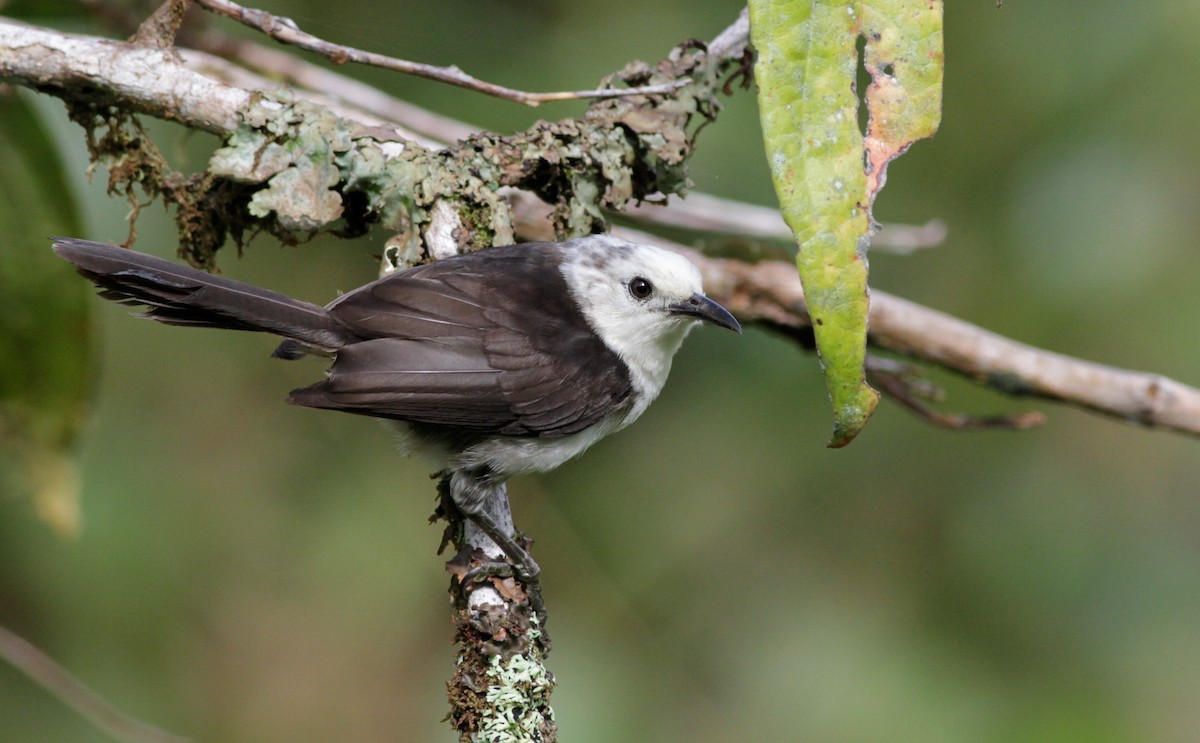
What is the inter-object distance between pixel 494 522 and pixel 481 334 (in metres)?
0.53

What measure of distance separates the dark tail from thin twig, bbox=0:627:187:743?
104cm

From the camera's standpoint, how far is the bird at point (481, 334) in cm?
264

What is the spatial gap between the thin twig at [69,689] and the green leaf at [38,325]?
39cm

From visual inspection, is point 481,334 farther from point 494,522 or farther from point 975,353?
point 975,353

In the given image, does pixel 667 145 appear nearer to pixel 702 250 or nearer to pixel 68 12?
pixel 702 250

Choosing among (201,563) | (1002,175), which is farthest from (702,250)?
(201,563)

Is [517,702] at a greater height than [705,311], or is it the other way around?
[705,311]

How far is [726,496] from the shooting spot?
14.7ft

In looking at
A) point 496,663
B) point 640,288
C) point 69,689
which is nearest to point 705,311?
point 640,288

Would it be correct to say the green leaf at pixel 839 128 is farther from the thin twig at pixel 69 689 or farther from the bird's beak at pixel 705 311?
the thin twig at pixel 69 689

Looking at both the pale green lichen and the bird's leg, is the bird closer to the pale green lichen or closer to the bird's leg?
the bird's leg

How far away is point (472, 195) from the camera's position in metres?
2.83

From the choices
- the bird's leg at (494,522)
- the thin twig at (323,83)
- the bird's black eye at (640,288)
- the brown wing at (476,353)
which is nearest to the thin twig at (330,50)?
the brown wing at (476,353)

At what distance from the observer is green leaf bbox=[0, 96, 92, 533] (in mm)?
3178
